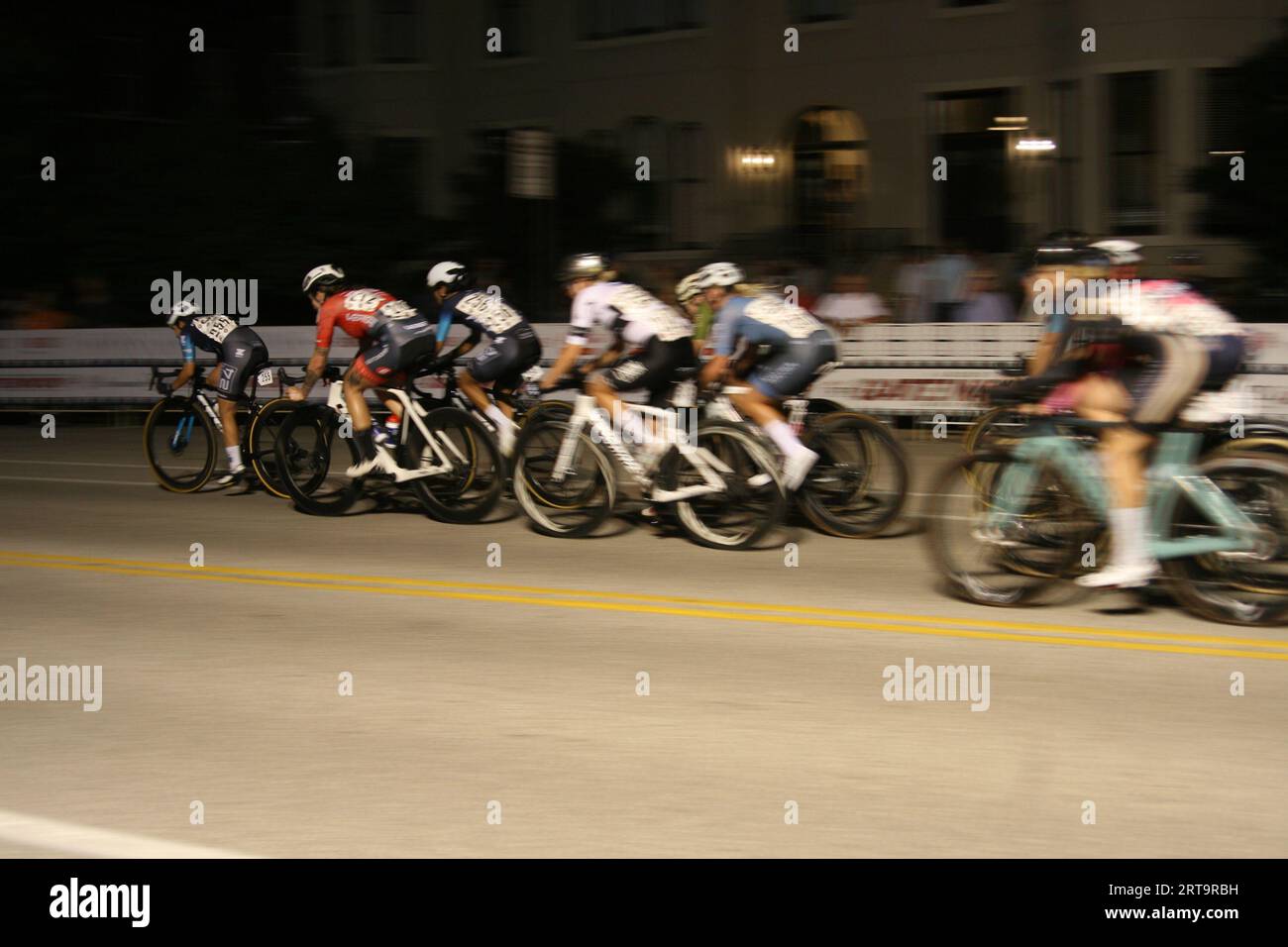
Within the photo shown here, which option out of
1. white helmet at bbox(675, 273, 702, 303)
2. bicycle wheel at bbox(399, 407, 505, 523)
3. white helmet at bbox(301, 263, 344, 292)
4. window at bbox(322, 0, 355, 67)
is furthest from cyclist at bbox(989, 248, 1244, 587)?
window at bbox(322, 0, 355, 67)

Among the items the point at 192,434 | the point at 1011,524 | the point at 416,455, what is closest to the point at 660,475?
the point at 416,455

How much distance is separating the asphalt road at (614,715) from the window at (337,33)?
935 inches

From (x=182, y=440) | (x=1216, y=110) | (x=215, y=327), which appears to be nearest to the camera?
(x=215, y=327)

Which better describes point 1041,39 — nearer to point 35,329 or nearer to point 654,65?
point 654,65

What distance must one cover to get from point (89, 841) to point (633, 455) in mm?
6600

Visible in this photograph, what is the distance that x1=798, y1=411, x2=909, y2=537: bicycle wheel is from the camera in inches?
432

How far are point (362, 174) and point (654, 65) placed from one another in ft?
18.1

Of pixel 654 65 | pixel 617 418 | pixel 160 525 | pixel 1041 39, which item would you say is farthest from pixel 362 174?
pixel 617 418

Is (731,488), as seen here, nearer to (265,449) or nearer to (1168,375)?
(1168,375)

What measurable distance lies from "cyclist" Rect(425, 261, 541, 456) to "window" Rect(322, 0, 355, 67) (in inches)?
843

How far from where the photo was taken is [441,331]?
1272 centimetres

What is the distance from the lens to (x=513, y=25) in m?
31.2

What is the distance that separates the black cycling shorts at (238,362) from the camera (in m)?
14.4

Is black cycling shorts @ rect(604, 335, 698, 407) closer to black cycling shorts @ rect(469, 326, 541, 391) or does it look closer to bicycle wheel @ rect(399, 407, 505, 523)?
bicycle wheel @ rect(399, 407, 505, 523)
